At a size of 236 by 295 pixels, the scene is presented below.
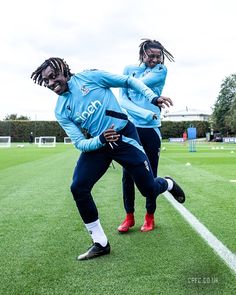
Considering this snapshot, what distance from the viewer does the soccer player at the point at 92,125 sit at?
15.8 ft

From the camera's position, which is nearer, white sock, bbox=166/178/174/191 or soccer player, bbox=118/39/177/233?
soccer player, bbox=118/39/177/233

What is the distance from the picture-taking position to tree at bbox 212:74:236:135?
272 ft

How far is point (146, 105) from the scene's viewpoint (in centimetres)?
581

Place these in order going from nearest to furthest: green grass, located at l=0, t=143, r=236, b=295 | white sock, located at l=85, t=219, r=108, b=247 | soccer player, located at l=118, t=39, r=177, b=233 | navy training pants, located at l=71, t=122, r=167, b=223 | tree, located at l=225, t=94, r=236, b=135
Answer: green grass, located at l=0, t=143, r=236, b=295 → navy training pants, located at l=71, t=122, r=167, b=223 → white sock, located at l=85, t=219, r=108, b=247 → soccer player, located at l=118, t=39, r=177, b=233 → tree, located at l=225, t=94, r=236, b=135

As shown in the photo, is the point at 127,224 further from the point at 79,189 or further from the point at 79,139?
the point at 79,139

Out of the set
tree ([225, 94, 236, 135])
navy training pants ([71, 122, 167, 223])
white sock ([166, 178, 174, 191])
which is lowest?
white sock ([166, 178, 174, 191])

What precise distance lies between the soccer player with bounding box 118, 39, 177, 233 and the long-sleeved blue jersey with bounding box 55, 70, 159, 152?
1.91 feet

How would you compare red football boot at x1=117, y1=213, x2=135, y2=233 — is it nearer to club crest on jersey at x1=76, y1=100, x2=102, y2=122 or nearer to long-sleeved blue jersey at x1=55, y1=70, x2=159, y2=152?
long-sleeved blue jersey at x1=55, y1=70, x2=159, y2=152

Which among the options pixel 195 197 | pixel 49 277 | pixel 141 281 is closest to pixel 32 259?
pixel 49 277

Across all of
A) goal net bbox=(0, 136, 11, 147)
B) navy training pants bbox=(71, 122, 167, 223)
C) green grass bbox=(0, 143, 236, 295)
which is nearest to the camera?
green grass bbox=(0, 143, 236, 295)

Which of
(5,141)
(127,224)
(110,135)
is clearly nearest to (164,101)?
(110,135)

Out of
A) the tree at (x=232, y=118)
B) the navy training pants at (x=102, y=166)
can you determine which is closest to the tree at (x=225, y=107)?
the tree at (x=232, y=118)

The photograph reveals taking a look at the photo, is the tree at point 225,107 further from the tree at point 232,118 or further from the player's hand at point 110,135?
the player's hand at point 110,135

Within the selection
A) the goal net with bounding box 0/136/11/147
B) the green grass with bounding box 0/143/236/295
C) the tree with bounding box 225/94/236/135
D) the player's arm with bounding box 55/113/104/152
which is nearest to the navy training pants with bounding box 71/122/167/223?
the player's arm with bounding box 55/113/104/152
